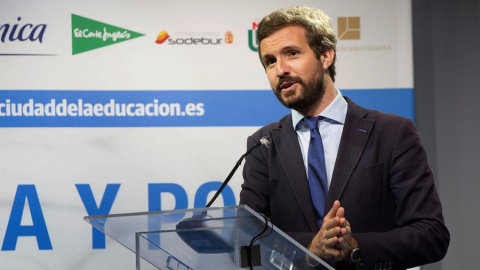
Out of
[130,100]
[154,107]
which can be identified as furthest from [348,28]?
[130,100]

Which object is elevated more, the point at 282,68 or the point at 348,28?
the point at 348,28

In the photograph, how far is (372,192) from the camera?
2.38 meters

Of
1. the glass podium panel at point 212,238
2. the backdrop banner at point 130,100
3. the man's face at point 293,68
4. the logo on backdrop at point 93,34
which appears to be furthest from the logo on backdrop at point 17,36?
the glass podium panel at point 212,238

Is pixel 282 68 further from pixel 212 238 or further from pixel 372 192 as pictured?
pixel 212 238

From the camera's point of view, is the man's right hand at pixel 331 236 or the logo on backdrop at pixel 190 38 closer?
the man's right hand at pixel 331 236

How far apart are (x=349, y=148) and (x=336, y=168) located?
93 mm

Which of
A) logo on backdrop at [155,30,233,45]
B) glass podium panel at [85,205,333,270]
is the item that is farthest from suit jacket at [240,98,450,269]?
logo on backdrop at [155,30,233,45]

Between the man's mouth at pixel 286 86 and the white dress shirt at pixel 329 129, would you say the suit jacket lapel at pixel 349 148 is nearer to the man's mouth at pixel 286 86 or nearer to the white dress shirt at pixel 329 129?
the white dress shirt at pixel 329 129

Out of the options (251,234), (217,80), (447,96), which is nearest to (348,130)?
(251,234)

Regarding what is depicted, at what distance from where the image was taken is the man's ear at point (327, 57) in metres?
2.70

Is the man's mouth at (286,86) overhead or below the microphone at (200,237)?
overhead

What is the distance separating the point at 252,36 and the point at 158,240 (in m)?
2.26

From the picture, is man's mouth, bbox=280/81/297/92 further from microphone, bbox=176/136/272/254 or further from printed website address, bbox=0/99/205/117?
Answer: printed website address, bbox=0/99/205/117

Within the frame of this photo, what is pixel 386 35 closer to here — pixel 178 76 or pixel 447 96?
pixel 447 96
